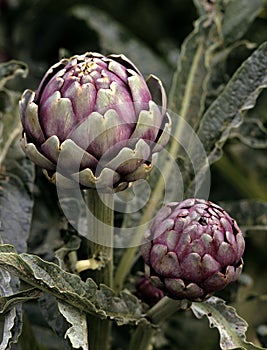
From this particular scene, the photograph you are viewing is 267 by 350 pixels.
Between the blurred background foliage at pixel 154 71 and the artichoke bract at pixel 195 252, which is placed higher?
the artichoke bract at pixel 195 252

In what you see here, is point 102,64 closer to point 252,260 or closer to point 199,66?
point 199,66

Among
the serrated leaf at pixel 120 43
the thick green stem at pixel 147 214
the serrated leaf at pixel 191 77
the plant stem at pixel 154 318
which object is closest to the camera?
the plant stem at pixel 154 318

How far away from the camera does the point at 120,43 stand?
1.54 metres

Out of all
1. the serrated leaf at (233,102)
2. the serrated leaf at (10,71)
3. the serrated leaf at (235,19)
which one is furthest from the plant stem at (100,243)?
the serrated leaf at (235,19)

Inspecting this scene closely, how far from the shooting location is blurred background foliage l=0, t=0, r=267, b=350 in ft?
4.00

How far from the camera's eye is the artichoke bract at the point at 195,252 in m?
0.84

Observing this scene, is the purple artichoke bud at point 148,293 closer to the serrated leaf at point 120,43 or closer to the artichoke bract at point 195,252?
the artichoke bract at point 195,252

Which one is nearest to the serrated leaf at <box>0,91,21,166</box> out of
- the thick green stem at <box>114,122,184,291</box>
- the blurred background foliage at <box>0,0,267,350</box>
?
the blurred background foliage at <box>0,0,267,350</box>

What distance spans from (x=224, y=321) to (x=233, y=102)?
1.07ft

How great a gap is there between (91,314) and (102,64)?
287 millimetres

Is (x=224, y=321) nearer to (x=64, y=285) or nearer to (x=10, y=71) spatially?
(x=64, y=285)

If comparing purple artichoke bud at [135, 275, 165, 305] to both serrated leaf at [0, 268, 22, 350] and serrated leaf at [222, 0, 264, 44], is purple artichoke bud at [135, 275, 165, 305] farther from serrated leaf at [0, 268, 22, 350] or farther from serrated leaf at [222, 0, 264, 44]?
serrated leaf at [222, 0, 264, 44]

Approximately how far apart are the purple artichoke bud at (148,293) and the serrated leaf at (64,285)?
6cm

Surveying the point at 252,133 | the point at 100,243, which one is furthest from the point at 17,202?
the point at 252,133
